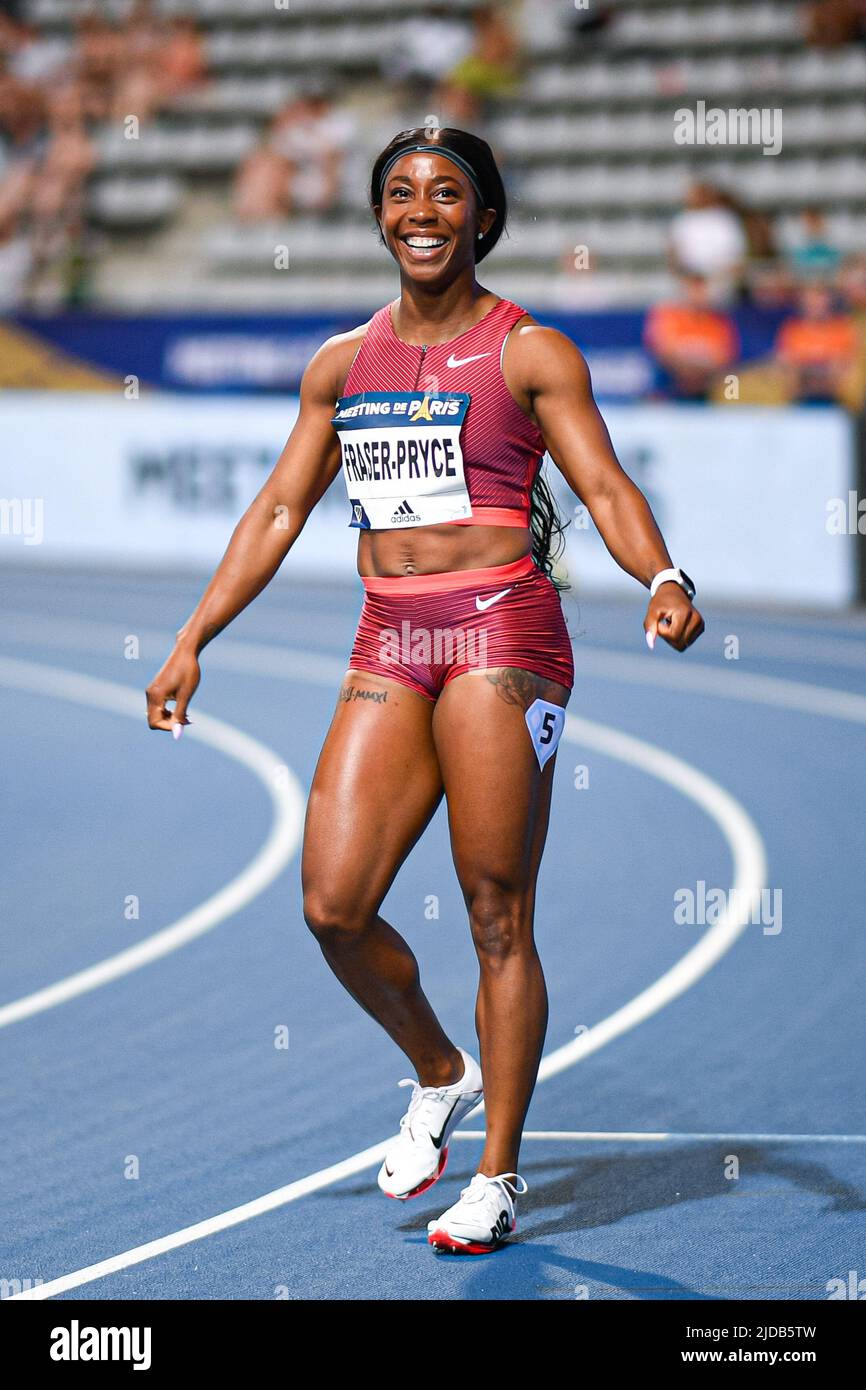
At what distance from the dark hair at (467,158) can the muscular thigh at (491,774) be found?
98cm

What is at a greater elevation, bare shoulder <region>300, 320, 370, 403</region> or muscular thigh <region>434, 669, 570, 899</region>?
bare shoulder <region>300, 320, 370, 403</region>

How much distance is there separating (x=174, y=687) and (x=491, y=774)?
2.45 feet

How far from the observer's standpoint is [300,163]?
75.3 ft

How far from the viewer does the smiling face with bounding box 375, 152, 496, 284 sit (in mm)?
4484

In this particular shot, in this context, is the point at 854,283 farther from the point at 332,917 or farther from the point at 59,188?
the point at 332,917

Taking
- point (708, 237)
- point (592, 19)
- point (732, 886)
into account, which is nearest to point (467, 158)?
point (732, 886)

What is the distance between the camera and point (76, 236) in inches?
947

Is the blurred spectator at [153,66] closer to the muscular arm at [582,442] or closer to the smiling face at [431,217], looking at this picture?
the smiling face at [431,217]

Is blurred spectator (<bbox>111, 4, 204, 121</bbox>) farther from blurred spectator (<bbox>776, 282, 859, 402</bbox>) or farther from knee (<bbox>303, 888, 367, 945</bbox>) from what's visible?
knee (<bbox>303, 888, 367, 945</bbox>)

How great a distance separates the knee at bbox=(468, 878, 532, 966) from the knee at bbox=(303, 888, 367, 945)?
26cm

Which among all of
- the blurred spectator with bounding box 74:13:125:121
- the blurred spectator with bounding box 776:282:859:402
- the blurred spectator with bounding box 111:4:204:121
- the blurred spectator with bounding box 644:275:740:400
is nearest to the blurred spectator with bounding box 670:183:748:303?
the blurred spectator with bounding box 644:275:740:400

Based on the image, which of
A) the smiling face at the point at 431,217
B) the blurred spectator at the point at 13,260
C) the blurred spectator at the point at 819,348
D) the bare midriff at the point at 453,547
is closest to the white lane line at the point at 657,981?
the bare midriff at the point at 453,547
